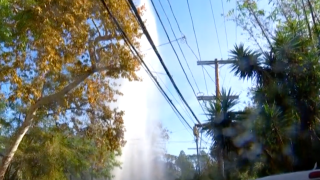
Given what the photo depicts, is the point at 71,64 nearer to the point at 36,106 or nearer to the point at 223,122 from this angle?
the point at 36,106

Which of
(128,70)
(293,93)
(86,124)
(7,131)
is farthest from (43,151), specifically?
(293,93)

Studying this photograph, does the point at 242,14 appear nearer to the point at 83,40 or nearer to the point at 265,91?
the point at 265,91

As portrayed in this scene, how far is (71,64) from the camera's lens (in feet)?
62.0

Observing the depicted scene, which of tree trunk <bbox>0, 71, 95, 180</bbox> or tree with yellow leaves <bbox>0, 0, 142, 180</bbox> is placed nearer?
tree with yellow leaves <bbox>0, 0, 142, 180</bbox>

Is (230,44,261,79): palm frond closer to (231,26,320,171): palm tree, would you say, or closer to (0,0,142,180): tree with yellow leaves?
(231,26,320,171): palm tree

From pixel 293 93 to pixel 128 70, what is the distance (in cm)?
655

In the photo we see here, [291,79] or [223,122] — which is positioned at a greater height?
[291,79]

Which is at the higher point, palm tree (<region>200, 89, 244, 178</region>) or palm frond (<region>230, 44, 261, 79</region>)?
palm frond (<region>230, 44, 261, 79</region>)

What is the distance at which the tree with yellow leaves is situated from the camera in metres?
15.0

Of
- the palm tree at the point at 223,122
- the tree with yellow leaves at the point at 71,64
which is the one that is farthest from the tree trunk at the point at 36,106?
the palm tree at the point at 223,122

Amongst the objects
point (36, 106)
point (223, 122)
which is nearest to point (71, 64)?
point (36, 106)

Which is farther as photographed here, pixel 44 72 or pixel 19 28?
pixel 44 72

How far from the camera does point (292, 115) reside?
48.2 feet

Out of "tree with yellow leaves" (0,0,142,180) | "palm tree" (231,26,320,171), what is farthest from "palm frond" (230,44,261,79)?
"tree with yellow leaves" (0,0,142,180)
